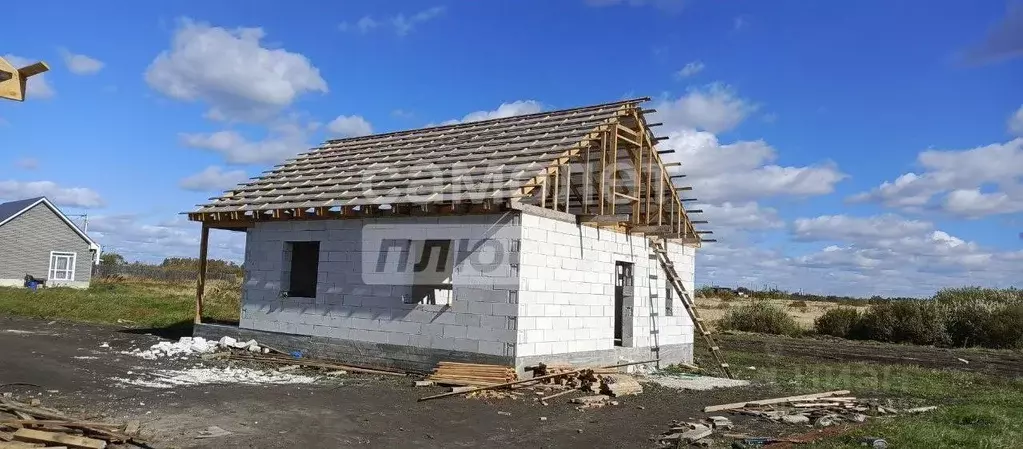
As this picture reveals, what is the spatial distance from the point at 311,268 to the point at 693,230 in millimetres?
9701

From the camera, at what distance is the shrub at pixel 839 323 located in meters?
31.4

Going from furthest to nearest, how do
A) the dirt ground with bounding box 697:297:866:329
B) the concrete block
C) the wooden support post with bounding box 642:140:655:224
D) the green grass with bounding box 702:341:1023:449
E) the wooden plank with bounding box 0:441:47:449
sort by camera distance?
the dirt ground with bounding box 697:297:866:329
the wooden support post with bounding box 642:140:655:224
the concrete block
the green grass with bounding box 702:341:1023:449
the wooden plank with bounding box 0:441:47:449

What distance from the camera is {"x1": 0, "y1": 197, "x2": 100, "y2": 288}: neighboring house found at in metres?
38.7

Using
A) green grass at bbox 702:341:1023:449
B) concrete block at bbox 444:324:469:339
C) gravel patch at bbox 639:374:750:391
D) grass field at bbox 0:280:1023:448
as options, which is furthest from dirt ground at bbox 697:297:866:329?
concrete block at bbox 444:324:469:339

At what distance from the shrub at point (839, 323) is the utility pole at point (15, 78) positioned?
105 feet

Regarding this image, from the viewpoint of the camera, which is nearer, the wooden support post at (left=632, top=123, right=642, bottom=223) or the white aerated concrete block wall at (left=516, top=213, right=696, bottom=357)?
the white aerated concrete block wall at (left=516, top=213, right=696, bottom=357)

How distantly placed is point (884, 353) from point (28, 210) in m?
41.9

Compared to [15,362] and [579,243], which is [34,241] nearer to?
[15,362]

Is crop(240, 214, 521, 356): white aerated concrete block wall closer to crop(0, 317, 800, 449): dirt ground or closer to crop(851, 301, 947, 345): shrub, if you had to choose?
crop(0, 317, 800, 449): dirt ground

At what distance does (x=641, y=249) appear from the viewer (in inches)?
653

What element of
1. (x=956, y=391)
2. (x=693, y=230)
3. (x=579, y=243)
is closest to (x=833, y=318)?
(x=693, y=230)

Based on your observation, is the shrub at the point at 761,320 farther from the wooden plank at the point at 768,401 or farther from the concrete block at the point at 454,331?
the concrete block at the point at 454,331

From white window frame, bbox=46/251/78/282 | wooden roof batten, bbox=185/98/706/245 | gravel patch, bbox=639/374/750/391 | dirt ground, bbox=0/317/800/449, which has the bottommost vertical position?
dirt ground, bbox=0/317/800/449

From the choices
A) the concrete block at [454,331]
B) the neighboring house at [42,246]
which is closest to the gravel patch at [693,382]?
the concrete block at [454,331]
